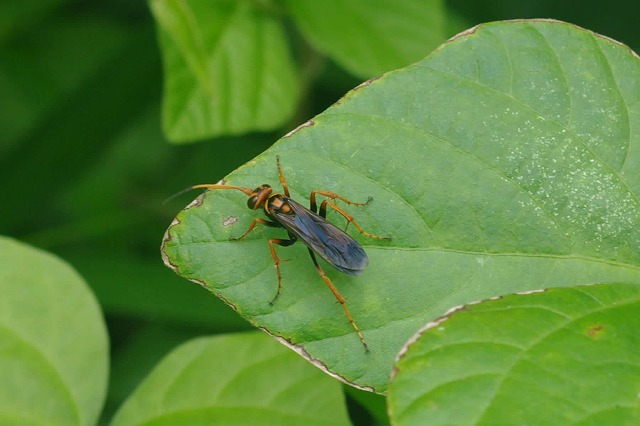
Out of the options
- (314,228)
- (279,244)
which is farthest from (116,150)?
(279,244)

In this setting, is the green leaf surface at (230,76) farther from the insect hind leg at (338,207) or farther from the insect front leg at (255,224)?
the insect hind leg at (338,207)

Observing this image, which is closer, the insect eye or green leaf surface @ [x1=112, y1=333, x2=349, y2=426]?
the insect eye

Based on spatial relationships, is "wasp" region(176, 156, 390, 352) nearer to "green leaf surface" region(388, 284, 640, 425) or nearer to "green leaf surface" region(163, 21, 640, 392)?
"green leaf surface" region(163, 21, 640, 392)

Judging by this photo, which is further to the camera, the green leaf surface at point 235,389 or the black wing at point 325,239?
the green leaf surface at point 235,389

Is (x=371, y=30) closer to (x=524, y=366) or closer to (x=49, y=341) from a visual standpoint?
(x=49, y=341)

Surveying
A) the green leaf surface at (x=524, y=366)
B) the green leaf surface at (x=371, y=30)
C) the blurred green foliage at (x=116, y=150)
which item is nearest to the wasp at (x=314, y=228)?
the green leaf surface at (x=524, y=366)

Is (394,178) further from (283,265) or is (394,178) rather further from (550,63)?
(550,63)

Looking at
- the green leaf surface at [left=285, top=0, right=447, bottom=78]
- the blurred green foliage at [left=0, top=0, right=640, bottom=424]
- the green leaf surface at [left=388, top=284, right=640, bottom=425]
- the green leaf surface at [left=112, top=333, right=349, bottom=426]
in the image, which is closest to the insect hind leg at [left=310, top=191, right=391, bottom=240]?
the green leaf surface at [left=388, top=284, right=640, bottom=425]
